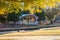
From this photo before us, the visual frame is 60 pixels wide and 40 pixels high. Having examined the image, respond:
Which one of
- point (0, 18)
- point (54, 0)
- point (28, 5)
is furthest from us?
point (0, 18)

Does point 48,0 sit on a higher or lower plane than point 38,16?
higher

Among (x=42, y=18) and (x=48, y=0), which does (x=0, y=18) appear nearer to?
(x=42, y=18)

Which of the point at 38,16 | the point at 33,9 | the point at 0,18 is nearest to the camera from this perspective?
the point at 33,9

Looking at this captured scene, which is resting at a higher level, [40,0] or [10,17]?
[40,0]

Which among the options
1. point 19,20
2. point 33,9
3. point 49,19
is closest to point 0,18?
point 19,20

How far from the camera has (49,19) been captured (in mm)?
65938

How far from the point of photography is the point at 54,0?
35.2 ft

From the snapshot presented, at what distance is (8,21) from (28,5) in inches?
1750

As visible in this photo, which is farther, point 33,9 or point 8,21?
point 8,21

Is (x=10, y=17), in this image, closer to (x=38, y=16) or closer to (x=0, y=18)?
(x=0, y=18)

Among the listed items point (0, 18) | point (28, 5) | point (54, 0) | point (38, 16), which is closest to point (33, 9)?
point (28, 5)

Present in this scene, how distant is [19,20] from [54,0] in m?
46.1

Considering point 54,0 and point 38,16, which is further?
point 38,16

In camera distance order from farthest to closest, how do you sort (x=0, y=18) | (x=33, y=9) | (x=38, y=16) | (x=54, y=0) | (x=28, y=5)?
(x=38, y=16), (x=0, y=18), (x=33, y=9), (x=28, y=5), (x=54, y=0)
